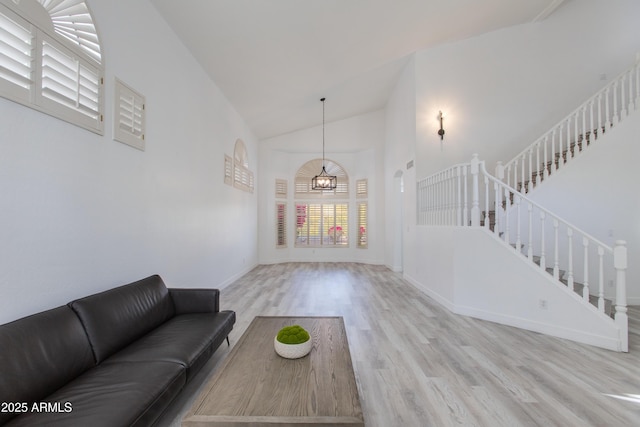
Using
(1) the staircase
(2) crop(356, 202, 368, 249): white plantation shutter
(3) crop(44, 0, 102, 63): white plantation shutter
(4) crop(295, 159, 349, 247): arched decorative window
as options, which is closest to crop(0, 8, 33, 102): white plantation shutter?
(3) crop(44, 0, 102, 63): white plantation shutter

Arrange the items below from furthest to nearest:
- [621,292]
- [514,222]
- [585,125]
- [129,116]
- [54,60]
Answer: [585,125] → [514,222] → [621,292] → [129,116] → [54,60]

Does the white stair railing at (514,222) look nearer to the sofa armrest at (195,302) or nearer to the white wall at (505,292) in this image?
the white wall at (505,292)

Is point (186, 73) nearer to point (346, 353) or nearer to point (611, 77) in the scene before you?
point (346, 353)

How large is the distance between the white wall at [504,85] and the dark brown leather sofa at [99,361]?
16.3ft

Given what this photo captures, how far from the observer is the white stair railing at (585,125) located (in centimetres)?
439

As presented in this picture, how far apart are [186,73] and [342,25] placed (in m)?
2.32

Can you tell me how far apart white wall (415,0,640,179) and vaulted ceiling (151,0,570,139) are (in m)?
0.31

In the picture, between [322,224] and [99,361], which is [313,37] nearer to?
[99,361]

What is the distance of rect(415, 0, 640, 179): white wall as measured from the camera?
17.5 ft

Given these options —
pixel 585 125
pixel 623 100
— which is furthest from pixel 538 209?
pixel 623 100

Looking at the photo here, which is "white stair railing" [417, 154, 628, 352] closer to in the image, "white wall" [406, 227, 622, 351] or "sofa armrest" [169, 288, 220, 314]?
"white wall" [406, 227, 622, 351]

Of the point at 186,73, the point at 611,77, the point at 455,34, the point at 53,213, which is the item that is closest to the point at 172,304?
the point at 53,213

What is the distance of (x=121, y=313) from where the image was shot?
82.6 inches

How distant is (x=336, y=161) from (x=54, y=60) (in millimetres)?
7294
